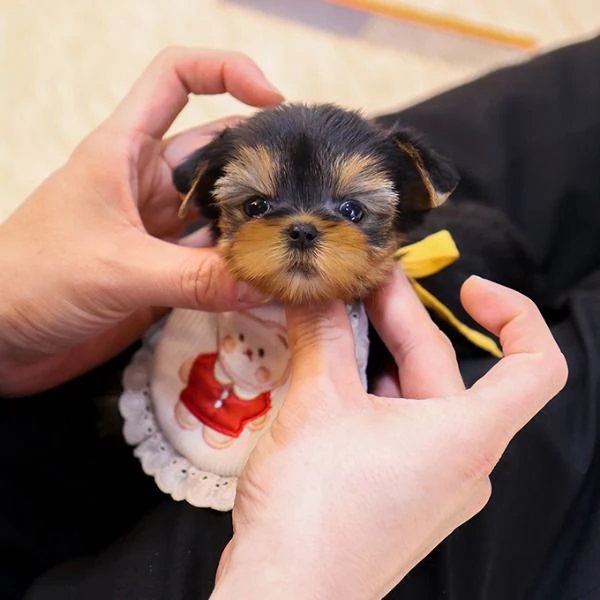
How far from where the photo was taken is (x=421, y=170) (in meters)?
1.25

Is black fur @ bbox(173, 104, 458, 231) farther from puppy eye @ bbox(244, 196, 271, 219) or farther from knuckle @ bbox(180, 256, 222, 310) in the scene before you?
knuckle @ bbox(180, 256, 222, 310)

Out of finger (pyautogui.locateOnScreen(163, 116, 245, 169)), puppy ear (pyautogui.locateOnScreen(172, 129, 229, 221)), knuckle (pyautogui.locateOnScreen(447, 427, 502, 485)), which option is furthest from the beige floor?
Result: knuckle (pyautogui.locateOnScreen(447, 427, 502, 485))

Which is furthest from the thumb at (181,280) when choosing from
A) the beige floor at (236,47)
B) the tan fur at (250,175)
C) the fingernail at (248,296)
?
the beige floor at (236,47)

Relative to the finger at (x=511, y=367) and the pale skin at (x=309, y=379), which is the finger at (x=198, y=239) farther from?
the finger at (x=511, y=367)

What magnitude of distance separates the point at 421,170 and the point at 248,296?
1.15ft

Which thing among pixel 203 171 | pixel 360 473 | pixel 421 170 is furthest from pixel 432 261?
pixel 360 473

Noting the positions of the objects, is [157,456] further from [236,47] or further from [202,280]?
[236,47]

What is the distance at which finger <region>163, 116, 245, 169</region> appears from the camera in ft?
5.16

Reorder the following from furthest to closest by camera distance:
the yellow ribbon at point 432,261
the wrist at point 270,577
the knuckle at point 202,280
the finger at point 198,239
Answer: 1. the finger at point 198,239
2. the yellow ribbon at point 432,261
3. the knuckle at point 202,280
4. the wrist at point 270,577

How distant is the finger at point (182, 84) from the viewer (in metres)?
1.46

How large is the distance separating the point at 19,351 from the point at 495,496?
850 mm

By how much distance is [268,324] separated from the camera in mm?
1345

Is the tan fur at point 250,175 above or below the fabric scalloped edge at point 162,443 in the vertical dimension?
above

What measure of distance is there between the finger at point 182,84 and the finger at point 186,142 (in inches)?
2.5
